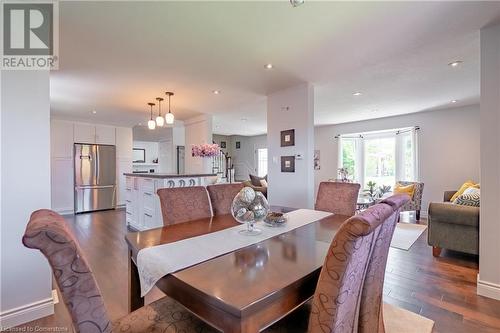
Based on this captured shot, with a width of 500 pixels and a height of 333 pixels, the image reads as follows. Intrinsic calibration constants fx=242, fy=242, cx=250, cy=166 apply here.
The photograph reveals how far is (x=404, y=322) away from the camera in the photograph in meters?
1.78

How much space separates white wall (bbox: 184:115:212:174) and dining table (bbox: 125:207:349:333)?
4.16m

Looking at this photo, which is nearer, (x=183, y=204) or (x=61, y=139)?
(x=183, y=204)

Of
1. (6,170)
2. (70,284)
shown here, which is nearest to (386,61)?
(70,284)

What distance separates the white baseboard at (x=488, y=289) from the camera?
6.79 ft

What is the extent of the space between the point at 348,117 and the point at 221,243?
551 centimetres

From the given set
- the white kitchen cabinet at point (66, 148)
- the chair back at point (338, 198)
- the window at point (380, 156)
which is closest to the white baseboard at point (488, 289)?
the chair back at point (338, 198)

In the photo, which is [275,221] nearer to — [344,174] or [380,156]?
[344,174]

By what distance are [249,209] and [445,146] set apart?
5594 millimetres

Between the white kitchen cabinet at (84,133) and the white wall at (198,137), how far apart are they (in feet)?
7.85

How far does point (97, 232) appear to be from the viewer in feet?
13.7

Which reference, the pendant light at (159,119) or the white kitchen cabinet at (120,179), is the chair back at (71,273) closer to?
the pendant light at (159,119)

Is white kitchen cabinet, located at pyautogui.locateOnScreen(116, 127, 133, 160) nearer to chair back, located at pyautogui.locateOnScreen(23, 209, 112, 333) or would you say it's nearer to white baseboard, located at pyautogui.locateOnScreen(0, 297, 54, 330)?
white baseboard, located at pyautogui.locateOnScreen(0, 297, 54, 330)

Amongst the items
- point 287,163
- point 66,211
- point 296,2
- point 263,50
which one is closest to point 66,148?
point 66,211

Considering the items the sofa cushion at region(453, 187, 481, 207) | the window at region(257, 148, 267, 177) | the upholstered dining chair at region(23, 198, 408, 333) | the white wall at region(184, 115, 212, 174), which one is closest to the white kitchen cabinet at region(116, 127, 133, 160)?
the white wall at region(184, 115, 212, 174)
